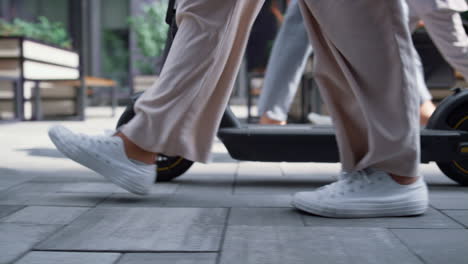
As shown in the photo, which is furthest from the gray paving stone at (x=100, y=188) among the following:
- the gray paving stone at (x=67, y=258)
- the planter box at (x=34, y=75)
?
the planter box at (x=34, y=75)

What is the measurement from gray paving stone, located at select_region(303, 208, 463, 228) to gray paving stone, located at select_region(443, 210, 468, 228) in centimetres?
2

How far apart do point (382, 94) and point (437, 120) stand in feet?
2.68

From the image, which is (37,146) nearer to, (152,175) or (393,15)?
(152,175)

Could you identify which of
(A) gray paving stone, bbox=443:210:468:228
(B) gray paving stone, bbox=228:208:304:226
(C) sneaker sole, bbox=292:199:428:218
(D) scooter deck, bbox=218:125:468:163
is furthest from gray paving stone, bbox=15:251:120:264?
(D) scooter deck, bbox=218:125:468:163

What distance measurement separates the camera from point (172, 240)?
122cm

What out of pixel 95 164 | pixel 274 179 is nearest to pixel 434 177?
pixel 274 179

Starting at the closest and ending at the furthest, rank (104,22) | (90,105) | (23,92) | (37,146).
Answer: (37,146) → (23,92) → (90,105) → (104,22)

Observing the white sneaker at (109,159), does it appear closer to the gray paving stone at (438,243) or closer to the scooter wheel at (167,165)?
the scooter wheel at (167,165)

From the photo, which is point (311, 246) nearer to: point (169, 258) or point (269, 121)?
point (169, 258)

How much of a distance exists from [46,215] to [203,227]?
0.45 m

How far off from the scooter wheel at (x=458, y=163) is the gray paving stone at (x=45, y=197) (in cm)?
127

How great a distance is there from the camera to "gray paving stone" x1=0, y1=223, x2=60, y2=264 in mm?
1098

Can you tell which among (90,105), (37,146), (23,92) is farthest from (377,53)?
(90,105)

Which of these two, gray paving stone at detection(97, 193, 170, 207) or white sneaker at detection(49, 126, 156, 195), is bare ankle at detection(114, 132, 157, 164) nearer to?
white sneaker at detection(49, 126, 156, 195)
